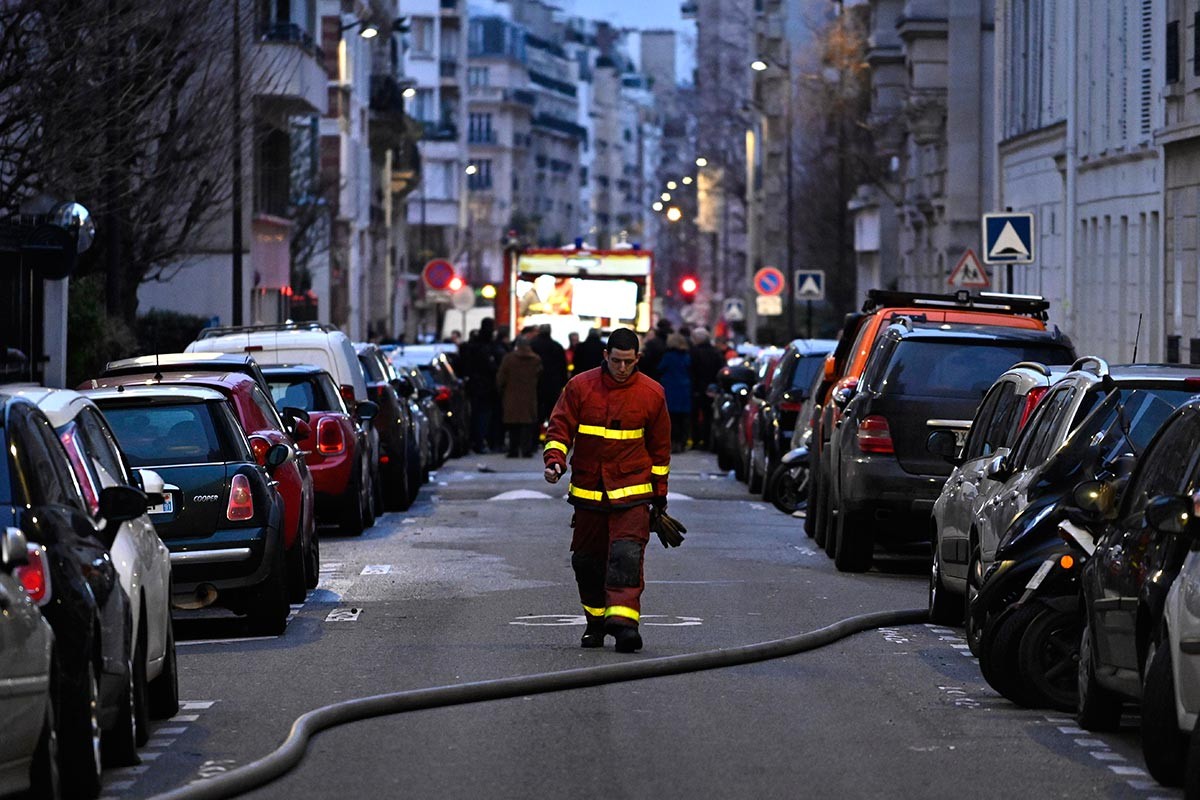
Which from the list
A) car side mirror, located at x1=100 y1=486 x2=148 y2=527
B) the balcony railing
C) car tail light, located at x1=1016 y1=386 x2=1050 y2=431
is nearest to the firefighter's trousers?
car tail light, located at x1=1016 y1=386 x2=1050 y2=431

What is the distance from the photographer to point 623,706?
38.5 feet

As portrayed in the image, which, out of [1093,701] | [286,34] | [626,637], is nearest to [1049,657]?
[1093,701]

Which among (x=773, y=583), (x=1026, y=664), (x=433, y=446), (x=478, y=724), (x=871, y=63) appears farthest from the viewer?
(x=871, y=63)

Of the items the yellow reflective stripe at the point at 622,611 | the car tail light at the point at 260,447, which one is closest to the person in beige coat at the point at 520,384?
the car tail light at the point at 260,447

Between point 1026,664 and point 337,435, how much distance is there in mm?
11306

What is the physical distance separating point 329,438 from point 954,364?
231 inches

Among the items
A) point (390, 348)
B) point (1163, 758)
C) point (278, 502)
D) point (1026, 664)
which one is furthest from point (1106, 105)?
point (1163, 758)

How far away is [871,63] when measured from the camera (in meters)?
62.5

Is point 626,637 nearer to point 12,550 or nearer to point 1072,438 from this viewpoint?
point 1072,438

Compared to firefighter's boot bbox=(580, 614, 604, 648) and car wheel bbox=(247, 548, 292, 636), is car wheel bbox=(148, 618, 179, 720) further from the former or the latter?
car wheel bbox=(247, 548, 292, 636)

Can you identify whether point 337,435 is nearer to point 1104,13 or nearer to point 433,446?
point 433,446

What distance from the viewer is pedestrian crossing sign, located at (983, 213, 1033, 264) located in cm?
3117

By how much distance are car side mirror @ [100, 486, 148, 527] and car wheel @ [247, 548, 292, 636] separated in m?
4.77

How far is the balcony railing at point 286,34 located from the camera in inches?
1955
